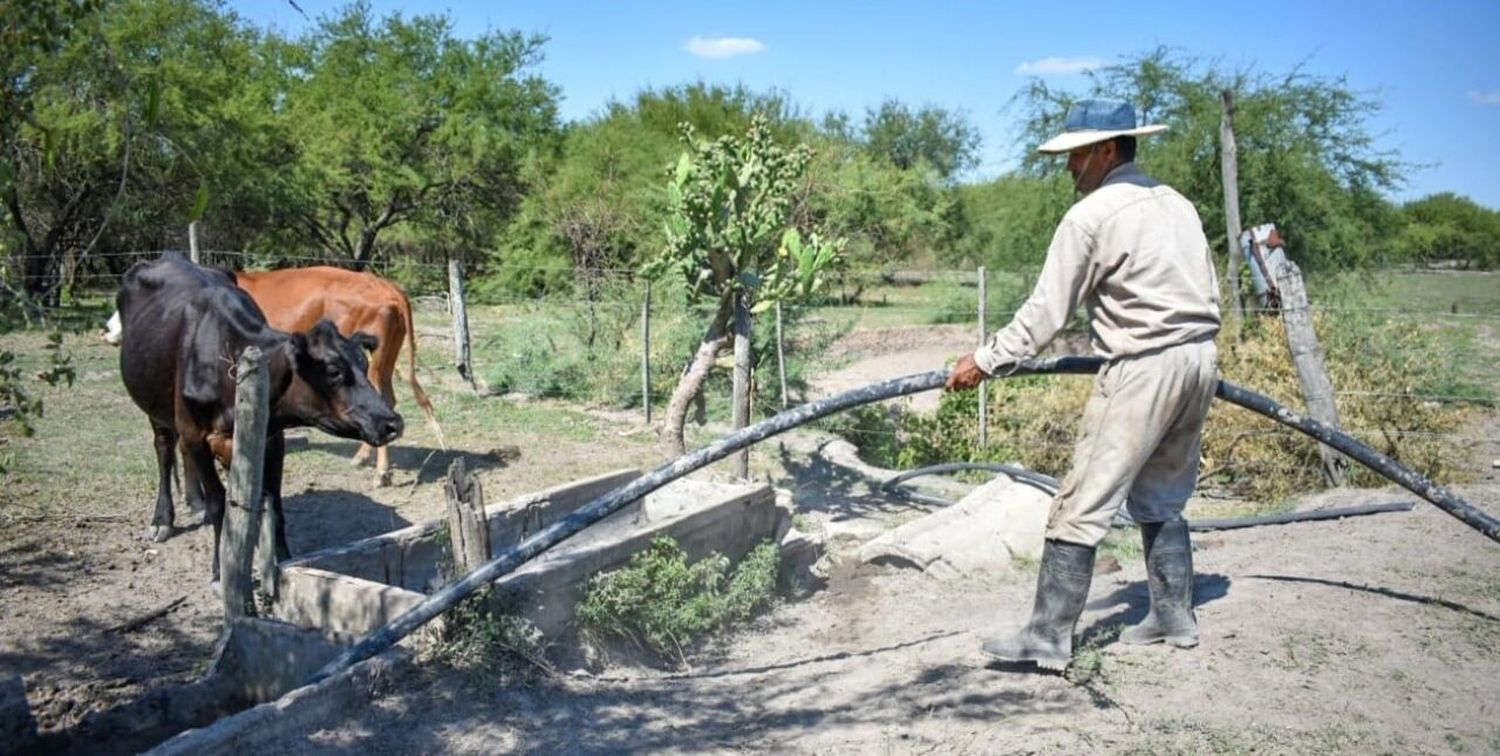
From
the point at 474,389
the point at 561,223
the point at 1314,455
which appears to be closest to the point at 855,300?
the point at 561,223

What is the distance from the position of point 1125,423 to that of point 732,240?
398cm

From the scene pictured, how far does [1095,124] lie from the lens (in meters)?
4.36

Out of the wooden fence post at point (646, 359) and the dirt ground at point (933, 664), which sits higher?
the wooden fence post at point (646, 359)

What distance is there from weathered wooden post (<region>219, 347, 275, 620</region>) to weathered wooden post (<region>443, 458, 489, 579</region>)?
87 cm

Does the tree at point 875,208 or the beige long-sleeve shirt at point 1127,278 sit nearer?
the beige long-sleeve shirt at point 1127,278

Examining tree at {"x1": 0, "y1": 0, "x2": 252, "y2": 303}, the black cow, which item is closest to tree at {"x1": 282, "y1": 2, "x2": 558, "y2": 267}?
tree at {"x1": 0, "y1": 0, "x2": 252, "y2": 303}

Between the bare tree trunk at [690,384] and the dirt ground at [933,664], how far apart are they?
1455 mm

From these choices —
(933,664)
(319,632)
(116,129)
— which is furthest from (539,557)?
(116,129)

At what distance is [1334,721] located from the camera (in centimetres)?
387

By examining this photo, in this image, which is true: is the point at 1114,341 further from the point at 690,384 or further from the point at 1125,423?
the point at 690,384

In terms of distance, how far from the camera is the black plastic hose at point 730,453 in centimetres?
414

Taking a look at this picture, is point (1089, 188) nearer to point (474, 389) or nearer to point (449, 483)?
point (449, 483)

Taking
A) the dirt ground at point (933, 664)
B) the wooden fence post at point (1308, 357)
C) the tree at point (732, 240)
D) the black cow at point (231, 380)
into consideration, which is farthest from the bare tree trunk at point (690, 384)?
the wooden fence post at point (1308, 357)

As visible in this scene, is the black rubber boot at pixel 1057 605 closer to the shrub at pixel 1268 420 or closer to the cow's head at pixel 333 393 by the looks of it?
the cow's head at pixel 333 393
